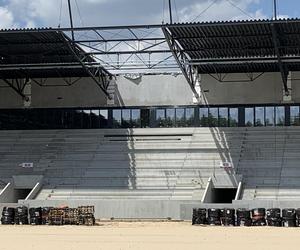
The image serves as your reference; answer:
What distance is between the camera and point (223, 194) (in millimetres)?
42562

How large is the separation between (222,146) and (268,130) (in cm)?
385

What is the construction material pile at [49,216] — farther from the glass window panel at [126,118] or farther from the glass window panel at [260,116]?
the glass window panel at [260,116]

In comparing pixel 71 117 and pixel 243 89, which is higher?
pixel 243 89

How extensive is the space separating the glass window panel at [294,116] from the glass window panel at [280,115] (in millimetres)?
565

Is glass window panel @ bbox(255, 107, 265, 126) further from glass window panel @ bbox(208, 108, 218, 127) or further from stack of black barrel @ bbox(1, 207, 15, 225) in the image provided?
stack of black barrel @ bbox(1, 207, 15, 225)

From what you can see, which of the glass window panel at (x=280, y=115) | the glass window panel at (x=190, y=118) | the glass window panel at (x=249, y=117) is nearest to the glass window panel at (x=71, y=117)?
the glass window panel at (x=190, y=118)

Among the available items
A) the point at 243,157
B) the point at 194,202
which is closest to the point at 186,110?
the point at 243,157

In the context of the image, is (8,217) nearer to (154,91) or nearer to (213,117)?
(154,91)

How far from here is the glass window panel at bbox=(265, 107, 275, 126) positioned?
45991 mm

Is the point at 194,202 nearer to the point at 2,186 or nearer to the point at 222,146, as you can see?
the point at 222,146

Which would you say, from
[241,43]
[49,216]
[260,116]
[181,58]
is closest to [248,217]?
[49,216]

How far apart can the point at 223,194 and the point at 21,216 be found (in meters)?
14.2

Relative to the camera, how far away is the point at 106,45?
131ft

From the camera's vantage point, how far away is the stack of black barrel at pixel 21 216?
3481cm
